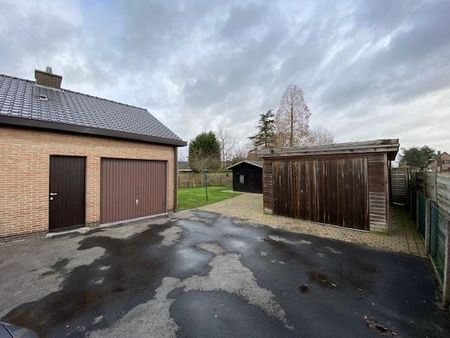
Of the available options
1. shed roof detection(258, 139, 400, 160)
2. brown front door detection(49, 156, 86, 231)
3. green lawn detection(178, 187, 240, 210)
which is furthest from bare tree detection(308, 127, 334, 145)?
brown front door detection(49, 156, 86, 231)

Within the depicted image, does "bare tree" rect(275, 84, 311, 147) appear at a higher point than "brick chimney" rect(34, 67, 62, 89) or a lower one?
higher

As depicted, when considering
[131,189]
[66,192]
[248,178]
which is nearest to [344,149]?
[131,189]

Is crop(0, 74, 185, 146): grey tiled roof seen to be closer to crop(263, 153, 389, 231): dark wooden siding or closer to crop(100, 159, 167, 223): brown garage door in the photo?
crop(100, 159, 167, 223): brown garage door

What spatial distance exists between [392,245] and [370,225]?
111 cm

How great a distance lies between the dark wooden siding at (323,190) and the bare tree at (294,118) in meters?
12.6

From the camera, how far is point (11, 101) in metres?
6.05

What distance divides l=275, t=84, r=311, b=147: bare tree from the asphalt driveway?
52.4ft

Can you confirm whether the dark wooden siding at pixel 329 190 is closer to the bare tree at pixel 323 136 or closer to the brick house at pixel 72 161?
the brick house at pixel 72 161

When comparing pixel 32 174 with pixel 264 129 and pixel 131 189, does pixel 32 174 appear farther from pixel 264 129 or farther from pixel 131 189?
pixel 264 129

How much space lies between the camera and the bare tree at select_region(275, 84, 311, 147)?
20.2m

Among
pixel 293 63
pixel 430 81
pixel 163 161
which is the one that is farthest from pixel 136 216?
pixel 430 81

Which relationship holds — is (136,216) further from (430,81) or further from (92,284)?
(430,81)

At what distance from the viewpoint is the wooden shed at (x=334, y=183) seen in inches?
249

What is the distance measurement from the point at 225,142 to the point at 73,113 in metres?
28.1
